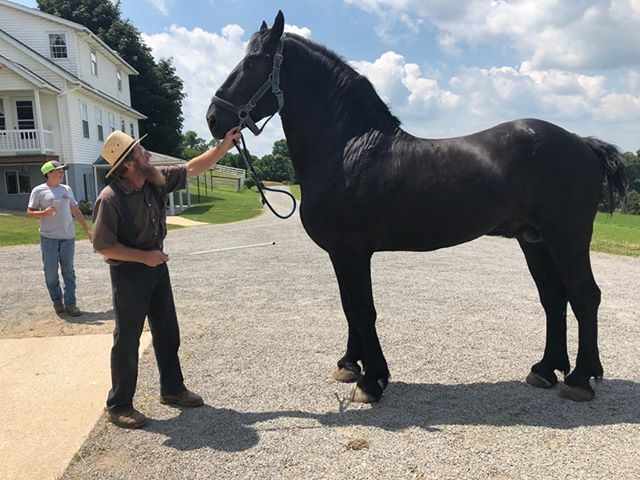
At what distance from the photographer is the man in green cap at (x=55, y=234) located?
645 cm

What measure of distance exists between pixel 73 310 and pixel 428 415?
16.2 ft

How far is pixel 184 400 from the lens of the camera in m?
3.76

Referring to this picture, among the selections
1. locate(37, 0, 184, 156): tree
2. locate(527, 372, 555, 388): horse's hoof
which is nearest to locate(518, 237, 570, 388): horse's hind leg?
locate(527, 372, 555, 388): horse's hoof

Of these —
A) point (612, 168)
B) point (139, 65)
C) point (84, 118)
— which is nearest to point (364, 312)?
point (612, 168)

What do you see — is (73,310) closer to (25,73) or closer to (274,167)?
(25,73)

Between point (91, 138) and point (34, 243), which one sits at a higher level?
point (91, 138)

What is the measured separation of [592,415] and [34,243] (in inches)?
572

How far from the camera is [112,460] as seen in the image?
3.04m

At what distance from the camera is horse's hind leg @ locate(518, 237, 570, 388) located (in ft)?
13.3

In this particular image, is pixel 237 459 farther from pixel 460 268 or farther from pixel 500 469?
pixel 460 268

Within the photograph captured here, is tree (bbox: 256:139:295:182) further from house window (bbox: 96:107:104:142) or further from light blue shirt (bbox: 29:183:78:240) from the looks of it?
light blue shirt (bbox: 29:183:78:240)

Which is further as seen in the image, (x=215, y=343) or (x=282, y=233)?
(x=282, y=233)

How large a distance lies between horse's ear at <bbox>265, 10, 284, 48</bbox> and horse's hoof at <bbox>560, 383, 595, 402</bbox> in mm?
3484

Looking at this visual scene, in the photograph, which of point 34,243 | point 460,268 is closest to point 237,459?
point 460,268
